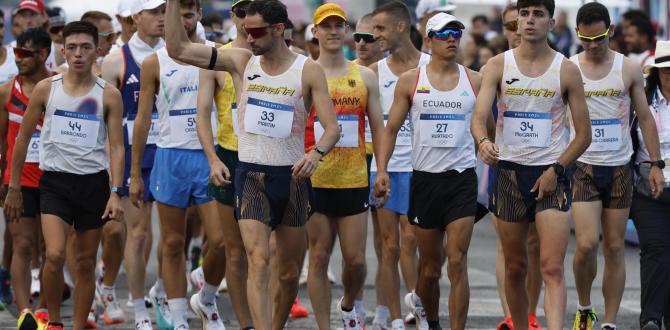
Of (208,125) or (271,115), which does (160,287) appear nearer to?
(208,125)

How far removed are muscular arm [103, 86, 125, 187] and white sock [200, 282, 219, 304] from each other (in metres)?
1.00

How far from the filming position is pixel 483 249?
1800 centimetres

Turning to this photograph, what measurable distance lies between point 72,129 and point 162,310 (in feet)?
6.17

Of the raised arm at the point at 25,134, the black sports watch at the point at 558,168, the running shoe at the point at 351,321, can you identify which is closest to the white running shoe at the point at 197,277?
the running shoe at the point at 351,321

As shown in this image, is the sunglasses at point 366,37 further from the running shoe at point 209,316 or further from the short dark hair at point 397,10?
the running shoe at point 209,316

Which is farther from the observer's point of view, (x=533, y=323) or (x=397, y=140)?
(x=397, y=140)

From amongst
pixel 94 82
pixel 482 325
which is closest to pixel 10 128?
pixel 94 82

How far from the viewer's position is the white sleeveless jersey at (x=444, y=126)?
10.5 m

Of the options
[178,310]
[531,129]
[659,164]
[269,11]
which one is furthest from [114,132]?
[659,164]

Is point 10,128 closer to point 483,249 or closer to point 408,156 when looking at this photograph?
point 408,156

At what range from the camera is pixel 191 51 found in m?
9.80

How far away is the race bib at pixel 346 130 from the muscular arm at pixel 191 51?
90cm

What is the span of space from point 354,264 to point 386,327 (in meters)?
1.26

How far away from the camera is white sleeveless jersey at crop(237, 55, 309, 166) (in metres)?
9.89
